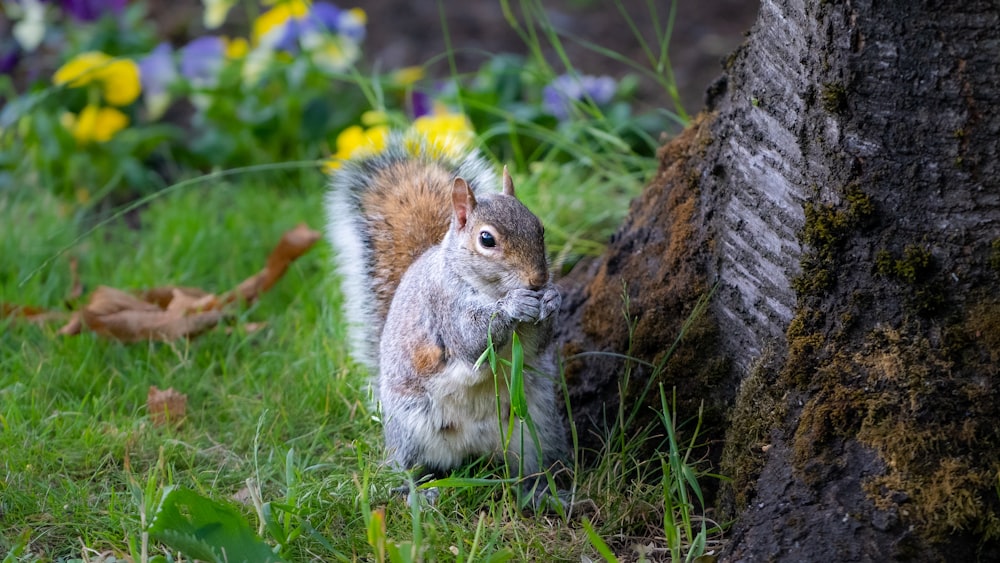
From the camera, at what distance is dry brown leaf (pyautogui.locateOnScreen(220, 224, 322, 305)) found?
10.1ft

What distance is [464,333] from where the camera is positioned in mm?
2039

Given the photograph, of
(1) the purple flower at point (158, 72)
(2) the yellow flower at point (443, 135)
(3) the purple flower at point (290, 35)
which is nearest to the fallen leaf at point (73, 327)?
(2) the yellow flower at point (443, 135)

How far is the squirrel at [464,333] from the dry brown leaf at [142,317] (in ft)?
1.83

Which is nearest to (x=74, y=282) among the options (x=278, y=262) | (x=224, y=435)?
(x=278, y=262)

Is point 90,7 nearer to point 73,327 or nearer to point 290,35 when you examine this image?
point 290,35

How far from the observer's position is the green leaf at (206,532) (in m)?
1.72

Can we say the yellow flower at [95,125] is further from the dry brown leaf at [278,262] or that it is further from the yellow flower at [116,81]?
the dry brown leaf at [278,262]

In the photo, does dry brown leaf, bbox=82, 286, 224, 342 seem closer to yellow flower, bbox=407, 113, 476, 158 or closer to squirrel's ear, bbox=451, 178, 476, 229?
yellow flower, bbox=407, 113, 476, 158

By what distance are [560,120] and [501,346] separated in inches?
83.7

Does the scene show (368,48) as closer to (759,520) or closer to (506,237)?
(506,237)

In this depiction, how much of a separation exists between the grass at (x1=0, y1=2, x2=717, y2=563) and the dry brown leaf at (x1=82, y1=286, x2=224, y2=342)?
0.13 ft

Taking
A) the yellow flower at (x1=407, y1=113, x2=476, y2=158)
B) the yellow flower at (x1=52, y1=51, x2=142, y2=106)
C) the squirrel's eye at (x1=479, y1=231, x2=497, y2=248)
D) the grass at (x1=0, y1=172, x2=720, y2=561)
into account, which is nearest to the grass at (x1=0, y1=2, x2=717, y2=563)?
the grass at (x1=0, y1=172, x2=720, y2=561)

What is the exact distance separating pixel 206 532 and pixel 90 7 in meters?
3.29

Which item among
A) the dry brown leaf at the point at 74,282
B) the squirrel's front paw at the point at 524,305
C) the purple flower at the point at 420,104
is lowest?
the dry brown leaf at the point at 74,282
